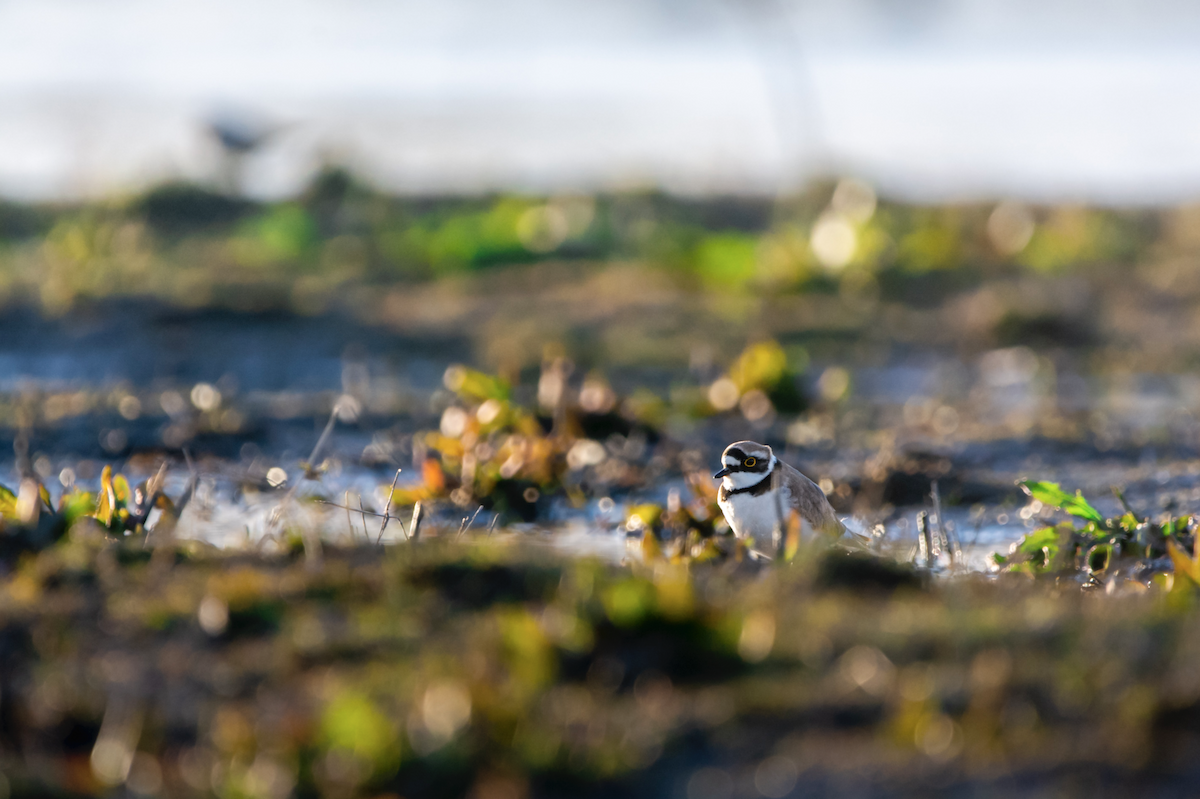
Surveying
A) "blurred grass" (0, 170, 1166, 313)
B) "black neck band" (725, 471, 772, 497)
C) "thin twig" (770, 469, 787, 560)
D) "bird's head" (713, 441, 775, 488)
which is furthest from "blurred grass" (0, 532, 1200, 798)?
"blurred grass" (0, 170, 1166, 313)

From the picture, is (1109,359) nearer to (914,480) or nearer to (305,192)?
(914,480)

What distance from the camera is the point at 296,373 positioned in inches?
486

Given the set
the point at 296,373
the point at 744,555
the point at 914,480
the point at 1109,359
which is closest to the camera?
the point at 744,555

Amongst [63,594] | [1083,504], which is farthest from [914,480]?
[63,594]

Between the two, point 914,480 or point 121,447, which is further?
point 121,447

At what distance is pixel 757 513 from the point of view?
5.63 meters

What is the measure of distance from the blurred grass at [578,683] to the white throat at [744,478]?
1376 mm

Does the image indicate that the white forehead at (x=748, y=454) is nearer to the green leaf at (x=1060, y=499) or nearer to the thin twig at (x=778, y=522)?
the thin twig at (x=778, y=522)

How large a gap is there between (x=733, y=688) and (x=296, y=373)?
31.0 feet

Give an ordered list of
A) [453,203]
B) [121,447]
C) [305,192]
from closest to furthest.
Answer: [121,447] < [305,192] < [453,203]

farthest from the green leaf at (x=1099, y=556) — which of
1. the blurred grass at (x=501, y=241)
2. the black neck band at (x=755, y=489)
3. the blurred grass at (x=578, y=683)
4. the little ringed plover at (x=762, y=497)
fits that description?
the blurred grass at (x=501, y=241)

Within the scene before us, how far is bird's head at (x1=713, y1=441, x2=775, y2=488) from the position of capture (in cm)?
592

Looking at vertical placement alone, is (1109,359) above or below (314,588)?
below

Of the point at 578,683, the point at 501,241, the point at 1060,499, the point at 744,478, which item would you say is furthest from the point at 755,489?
the point at 501,241
